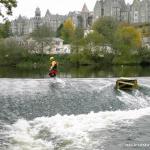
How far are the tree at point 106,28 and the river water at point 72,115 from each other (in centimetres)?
7953

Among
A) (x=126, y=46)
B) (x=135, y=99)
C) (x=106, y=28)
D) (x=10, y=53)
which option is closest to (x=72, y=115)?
(x=135, y=99)

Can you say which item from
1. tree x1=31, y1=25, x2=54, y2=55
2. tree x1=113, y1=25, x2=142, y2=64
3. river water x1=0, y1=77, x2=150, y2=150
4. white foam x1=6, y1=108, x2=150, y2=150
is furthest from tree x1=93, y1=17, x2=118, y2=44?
white foam x1=6, y1=108, x2=150, y2=150

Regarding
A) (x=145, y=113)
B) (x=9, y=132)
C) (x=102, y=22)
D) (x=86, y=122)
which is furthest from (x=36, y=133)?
(x=102, y=22)

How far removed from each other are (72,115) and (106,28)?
10154 centimetres

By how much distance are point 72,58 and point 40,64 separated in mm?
9246

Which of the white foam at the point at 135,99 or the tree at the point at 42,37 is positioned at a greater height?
the tree at the point at 42,37

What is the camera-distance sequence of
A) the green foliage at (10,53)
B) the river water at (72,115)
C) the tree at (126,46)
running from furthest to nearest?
1. the tree at (126,46)
2. the green foliage at (10,53)
3. the river water at (72,115)

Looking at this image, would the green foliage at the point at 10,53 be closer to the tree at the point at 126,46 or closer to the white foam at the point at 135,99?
the tree at the point at 126,46

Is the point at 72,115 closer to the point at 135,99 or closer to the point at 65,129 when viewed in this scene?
the point at 65,129

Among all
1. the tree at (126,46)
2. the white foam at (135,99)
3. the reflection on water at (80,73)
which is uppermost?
the tree at (126,46)

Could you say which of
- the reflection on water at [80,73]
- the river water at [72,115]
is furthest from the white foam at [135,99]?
the reflection on water at [80,73]

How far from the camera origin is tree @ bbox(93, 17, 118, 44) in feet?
396

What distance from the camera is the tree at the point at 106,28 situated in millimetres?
120725

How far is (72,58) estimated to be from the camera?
118125 millimetres
